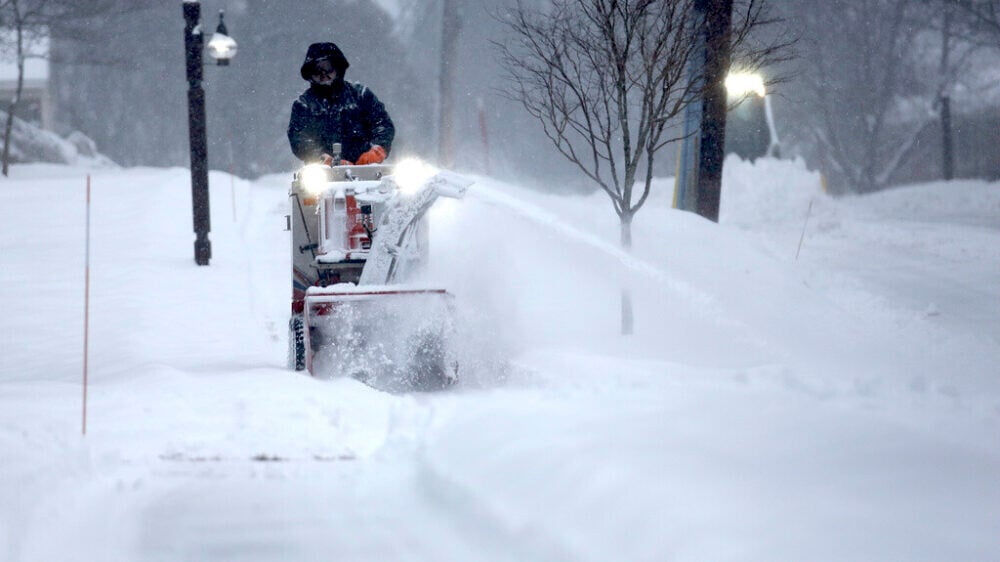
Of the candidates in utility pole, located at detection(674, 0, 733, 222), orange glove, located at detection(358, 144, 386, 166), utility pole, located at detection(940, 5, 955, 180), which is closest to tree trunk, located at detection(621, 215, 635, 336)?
utility pole, located at detection(674, 0, 733, 222)

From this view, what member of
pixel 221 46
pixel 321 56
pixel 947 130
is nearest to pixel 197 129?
pixel 221 46

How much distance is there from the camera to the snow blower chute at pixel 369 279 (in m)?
6.93

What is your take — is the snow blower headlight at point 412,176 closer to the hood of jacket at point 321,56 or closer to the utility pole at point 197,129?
the hood of jacket at point 321,56

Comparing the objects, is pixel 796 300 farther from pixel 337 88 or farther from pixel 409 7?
pixel 409 7

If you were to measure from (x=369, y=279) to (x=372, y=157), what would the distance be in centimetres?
124

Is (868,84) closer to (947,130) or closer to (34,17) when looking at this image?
(947,130)

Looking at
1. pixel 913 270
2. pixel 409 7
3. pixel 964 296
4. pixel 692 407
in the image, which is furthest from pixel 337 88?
pixel 409 7

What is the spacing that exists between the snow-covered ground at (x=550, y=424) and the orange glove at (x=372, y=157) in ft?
2.85

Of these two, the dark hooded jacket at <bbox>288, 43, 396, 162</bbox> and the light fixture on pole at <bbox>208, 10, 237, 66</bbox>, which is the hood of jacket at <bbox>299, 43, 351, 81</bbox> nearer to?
the dark hooded jacket at <bbox>288, 43, 396, 162</bbox>

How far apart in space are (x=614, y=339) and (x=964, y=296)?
479cm

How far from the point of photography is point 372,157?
26.6 feet

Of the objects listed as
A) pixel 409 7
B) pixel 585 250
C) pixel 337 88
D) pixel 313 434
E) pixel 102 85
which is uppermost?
pixel 409 7

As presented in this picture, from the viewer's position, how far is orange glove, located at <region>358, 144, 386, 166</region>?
8102 millimetres

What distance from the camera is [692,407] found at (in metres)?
5.16
